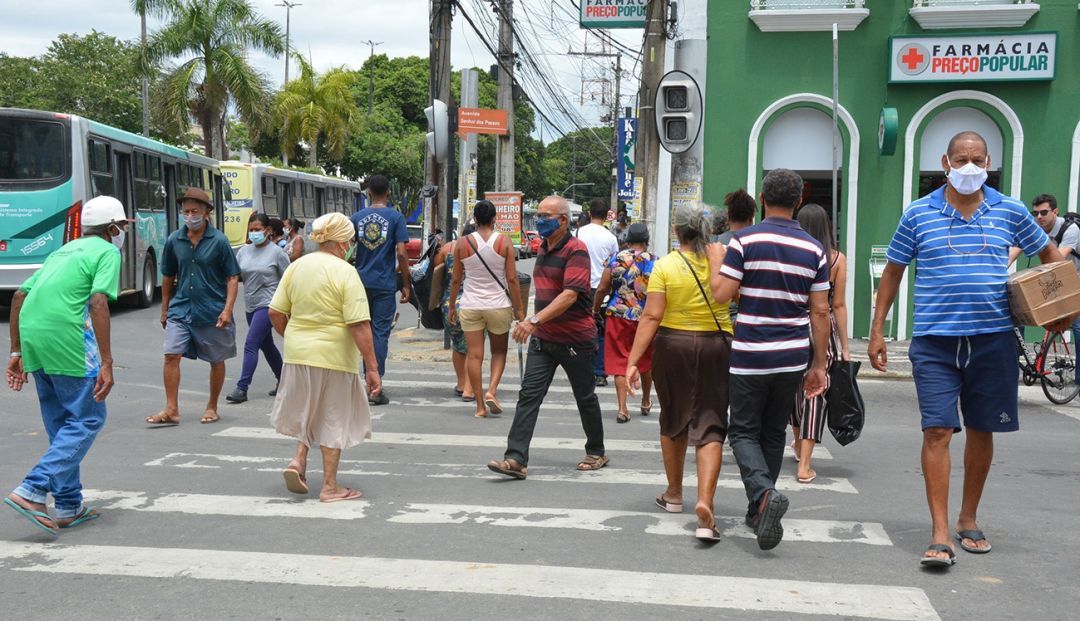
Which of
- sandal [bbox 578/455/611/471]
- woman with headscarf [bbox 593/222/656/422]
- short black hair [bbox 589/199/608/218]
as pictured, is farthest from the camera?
short black hair [bbox 589/199/608/218]

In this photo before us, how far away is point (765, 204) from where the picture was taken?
17.3 ft

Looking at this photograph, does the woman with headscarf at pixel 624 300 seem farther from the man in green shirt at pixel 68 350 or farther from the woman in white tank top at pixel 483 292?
the man in green shirt at pixel 68 350

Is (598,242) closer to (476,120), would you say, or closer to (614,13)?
(476,120)

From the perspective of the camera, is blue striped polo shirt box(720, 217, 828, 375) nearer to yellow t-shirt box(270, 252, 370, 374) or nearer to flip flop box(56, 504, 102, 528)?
yellow t-shirt box(270, 252, 370, 374)

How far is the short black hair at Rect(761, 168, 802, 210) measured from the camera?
5.22 metres

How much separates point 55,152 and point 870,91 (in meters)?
12.3

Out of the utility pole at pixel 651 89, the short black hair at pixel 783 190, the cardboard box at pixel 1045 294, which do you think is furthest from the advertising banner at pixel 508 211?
the cardboard box at pixel 1045 294

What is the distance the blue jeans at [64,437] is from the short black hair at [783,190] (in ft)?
11.8

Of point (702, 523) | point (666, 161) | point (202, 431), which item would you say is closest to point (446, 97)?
point (666, 161)

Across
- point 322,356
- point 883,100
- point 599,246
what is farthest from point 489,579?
point 883,100

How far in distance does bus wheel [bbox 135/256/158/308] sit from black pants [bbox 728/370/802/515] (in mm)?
15645

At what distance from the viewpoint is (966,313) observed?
5051 mm

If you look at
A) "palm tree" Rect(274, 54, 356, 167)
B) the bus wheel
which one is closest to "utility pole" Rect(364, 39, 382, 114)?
"palm tree" Rect(274, 54, 356, 167)

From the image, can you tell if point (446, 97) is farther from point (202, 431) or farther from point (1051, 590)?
point (1051, 590)
